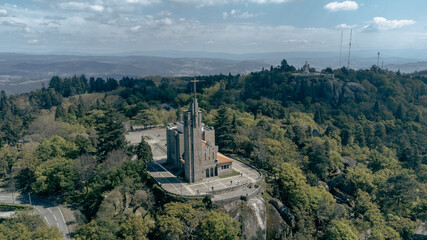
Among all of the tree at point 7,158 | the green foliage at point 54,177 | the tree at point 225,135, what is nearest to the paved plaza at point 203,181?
the tree at point 225,135

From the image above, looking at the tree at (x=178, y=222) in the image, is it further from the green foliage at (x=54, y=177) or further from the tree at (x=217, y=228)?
the green foliage at (x=54, y=177)

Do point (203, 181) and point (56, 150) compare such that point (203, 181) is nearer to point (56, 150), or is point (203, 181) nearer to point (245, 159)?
point (245, 159)

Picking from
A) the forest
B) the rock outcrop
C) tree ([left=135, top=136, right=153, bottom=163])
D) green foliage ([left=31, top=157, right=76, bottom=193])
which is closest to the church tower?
the forest

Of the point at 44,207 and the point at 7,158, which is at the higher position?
the point at 7,158

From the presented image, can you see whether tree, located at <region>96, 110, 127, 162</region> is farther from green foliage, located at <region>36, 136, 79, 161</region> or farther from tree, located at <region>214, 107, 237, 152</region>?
tree, located at <region>214, 107, 237, 152</region>

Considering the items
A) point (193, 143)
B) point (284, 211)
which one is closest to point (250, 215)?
point (284, 211)

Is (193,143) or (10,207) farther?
(10,207)

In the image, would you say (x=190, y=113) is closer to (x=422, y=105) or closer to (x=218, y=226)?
(x=218, y=226)
